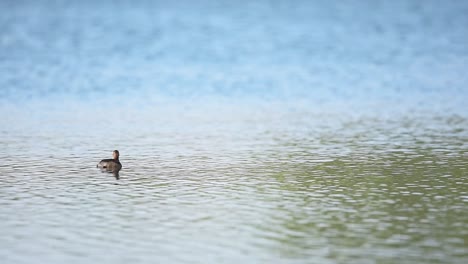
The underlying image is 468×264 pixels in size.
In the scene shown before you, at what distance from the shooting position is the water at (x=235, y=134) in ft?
59.9

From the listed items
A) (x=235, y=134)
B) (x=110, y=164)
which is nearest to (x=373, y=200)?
(x=110, y=164)

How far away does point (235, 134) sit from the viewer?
33500 mm

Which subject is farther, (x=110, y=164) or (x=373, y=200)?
(x=110, y=164)

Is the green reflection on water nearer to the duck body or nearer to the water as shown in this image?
the water

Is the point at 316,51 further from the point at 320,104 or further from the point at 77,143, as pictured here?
the point at 77,143

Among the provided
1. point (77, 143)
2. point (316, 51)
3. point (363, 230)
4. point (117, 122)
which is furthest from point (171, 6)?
point (363, 230)

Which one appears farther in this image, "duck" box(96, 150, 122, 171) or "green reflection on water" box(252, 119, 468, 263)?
"duck" box(96, 150, 122, 171)

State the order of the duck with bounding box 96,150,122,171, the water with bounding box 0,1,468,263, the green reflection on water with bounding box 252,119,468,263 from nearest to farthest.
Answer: the green reflection on water with bounding box 252,119,468,263 < the water with bounding box 0,1,468,263 < the duck with bounding box 96,150,122,171

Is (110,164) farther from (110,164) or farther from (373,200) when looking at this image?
(373,200)

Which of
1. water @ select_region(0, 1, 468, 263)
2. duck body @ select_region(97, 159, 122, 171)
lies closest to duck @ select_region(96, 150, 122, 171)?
duck body @ select_region(97, 159, 122, 171)

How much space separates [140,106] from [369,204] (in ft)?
76.1

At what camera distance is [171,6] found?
78.2m

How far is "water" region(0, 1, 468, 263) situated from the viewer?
18266 millimetres

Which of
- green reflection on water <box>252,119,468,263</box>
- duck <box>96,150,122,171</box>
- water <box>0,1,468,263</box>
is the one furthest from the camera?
duck <box>96,150,122,171</box>
